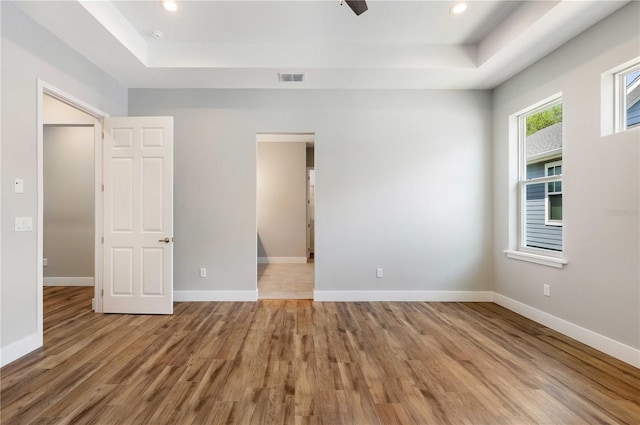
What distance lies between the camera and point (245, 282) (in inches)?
150

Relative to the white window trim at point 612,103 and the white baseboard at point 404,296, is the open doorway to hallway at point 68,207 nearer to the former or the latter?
the white baseboard at point 404,296

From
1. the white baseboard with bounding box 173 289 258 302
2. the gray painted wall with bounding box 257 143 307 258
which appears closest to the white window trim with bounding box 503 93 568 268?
the white baseboard with bounding box 173 289 258 302

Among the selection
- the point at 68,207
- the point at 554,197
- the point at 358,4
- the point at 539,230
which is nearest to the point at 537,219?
the point at 539,230

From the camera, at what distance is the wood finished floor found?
1663mm

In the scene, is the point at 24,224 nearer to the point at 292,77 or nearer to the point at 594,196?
the point at 292,77

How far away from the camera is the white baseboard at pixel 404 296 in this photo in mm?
3797

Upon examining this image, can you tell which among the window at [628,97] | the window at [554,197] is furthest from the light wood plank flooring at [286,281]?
the window at [628,97]

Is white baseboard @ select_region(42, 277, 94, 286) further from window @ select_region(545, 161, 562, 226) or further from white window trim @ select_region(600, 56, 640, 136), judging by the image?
white window trim @ select_region(600, 56, 640, 136)

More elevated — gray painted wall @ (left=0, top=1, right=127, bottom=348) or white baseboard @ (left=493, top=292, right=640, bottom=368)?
gray painted wall @ (left=0, top=1, right=127, bottom=348)

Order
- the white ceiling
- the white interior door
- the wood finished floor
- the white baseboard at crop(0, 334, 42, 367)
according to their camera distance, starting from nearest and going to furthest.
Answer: the wood finished floor
the white baseboard at crop(0, 334, 42, 367)
the white ceiling
the white interior door

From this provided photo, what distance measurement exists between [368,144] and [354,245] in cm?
145

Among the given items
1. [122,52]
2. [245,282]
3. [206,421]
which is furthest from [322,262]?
[122,52]

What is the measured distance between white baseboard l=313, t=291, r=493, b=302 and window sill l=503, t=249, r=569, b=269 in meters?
0.72

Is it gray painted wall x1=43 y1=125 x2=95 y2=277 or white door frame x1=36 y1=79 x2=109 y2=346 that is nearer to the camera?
white door frame x1=36 y1=79 x2=109 y2=346
